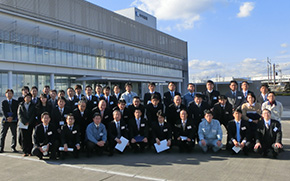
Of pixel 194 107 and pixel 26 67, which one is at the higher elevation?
pixel 26 67

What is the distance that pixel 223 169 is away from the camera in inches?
201

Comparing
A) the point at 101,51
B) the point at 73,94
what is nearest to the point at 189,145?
the point at 73,94

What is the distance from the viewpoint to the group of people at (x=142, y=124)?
6238 mm

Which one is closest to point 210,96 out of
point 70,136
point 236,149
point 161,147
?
point 236,149

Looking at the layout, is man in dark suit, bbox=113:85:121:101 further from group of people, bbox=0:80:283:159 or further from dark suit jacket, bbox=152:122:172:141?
dark suit jacket, bbox=152:122:172:141

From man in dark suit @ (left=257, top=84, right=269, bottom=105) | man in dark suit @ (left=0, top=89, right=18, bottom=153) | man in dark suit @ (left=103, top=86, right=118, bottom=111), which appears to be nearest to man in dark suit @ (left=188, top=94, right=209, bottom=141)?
man in dark suit @ (left=257, top=84, right=269, bottom=105)

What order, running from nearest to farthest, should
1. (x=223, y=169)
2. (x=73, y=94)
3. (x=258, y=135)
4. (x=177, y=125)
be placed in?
(x=223, y=169)
(x=258, y=135)
(x=177, y=125)
(x=73, y=94)

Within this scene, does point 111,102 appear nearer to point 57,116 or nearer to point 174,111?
point 57,116

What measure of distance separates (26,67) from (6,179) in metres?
24.3

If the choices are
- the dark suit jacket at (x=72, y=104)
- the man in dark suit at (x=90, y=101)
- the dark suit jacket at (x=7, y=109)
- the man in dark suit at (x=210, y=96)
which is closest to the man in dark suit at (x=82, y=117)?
the dark suit jacket at (x=72, y=104)

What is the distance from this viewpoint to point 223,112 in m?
7.33

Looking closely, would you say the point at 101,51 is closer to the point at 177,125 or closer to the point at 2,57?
the point at 2,57

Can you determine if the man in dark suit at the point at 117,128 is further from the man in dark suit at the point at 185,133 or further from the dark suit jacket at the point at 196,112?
the dark suit jacket at the point at 196,112

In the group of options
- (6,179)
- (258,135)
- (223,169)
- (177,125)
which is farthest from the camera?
(177,125)
